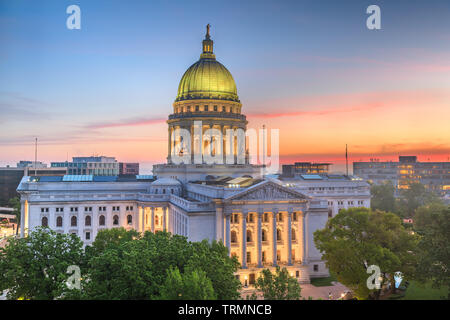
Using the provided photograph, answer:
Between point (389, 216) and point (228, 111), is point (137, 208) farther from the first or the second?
point (389, 216)

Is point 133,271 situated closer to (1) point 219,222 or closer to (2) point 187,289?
(2) point 187,289

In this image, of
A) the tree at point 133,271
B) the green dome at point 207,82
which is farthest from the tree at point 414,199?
the tree at point 133,271

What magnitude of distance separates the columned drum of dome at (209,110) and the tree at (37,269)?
196 feet

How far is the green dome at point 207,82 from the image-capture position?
10238 cm

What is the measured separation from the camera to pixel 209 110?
101438mm

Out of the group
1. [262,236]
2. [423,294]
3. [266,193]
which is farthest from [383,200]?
[266,193]

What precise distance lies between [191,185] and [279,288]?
5031 cm

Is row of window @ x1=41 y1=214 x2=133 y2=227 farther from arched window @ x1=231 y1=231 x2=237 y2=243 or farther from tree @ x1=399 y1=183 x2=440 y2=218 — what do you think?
tree @ x1=399 y1=183 x2=440 y2=218

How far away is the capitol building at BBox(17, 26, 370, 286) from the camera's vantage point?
65.5m

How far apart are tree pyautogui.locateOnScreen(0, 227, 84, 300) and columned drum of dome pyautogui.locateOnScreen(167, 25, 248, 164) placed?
196ft

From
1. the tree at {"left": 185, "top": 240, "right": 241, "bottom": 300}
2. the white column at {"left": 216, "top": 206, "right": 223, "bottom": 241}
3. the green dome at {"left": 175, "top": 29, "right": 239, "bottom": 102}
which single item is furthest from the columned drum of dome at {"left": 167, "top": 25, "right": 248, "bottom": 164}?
the tree at {"left": 185, "top": 240, "right": 241, "bottom": 300}

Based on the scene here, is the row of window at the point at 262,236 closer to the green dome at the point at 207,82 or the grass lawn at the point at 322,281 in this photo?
the grass lawn at the point at 322,281
